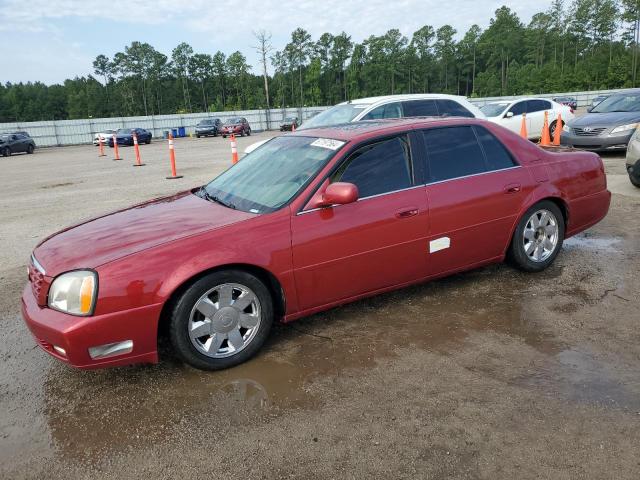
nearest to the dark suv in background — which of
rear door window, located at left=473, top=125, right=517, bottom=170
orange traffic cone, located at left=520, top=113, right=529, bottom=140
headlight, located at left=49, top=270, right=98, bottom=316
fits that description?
orange traffic cone, located at left=520, top=113, right=529, bottom=140

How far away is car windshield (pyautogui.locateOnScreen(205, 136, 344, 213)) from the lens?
3729mm

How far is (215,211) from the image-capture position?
372cm

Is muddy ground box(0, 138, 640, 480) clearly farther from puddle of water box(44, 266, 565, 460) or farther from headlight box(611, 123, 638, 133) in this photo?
headlight box(611, 123, 638, 133)

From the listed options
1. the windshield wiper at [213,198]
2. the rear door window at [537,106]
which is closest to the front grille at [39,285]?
the windshield wiper at [213,198]

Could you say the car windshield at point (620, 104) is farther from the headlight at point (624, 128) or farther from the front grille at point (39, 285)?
the front grille at point (39, 285)

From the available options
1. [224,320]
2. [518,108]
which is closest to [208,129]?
[518,108]

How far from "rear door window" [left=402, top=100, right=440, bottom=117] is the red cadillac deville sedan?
15.7 ft

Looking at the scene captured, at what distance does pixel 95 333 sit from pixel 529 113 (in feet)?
49.3

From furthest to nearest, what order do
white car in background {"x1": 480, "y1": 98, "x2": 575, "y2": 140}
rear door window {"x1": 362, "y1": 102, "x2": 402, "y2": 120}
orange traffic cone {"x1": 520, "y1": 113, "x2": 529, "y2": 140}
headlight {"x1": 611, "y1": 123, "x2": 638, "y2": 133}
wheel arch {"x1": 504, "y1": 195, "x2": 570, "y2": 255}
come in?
1. white car in background {"x1": 480, "y1": 98, "x2": 575, "y2": 140}
2. orange traffic cone {"x1": 520, "y1": 113, "x2": 529, "y2": 140}
3. headlight {"x1": 611, "y1": 123, "x2": 638, "y2": 133}
4. rear door window {"x1": 362, "y1": 102, "x2": 402, "y2": 120}
5. wheel arch {"x1": 504, "y1": 195, "x2": 570, "y2": 255}

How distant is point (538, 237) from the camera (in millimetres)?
4762

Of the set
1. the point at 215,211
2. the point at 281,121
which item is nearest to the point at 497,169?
the point at 215,211

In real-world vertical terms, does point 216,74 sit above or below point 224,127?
above

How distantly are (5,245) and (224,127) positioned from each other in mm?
30756

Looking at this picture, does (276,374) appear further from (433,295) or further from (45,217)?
(45,217)
